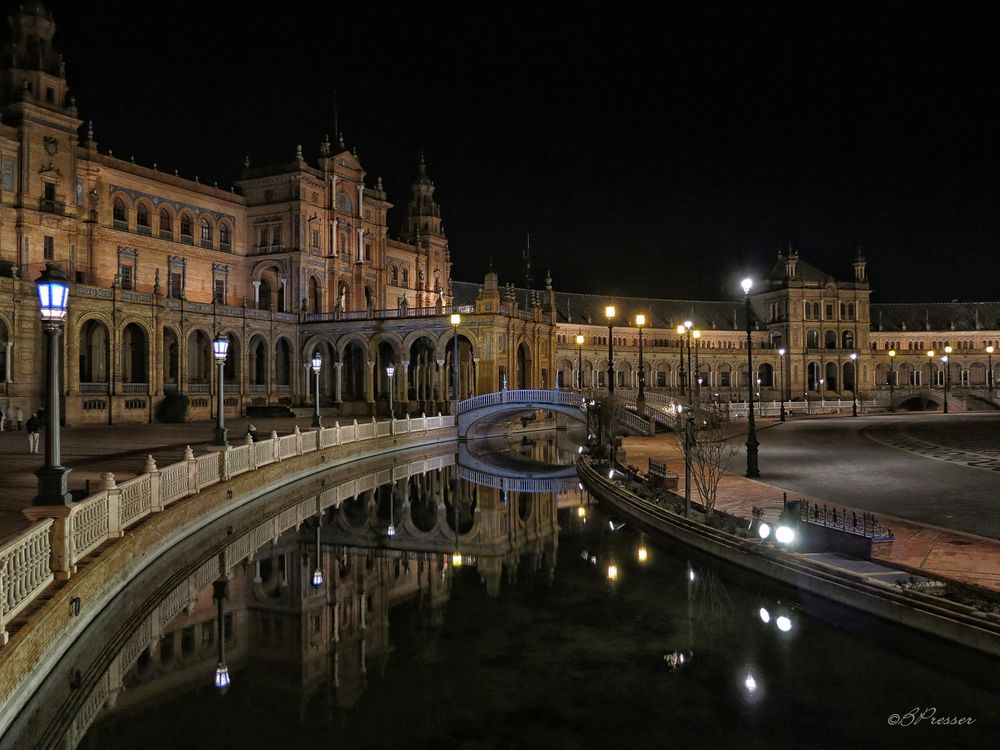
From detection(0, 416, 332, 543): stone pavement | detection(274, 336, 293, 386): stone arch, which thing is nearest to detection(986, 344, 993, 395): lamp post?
detection(274, 336, 293, 386): stone arch

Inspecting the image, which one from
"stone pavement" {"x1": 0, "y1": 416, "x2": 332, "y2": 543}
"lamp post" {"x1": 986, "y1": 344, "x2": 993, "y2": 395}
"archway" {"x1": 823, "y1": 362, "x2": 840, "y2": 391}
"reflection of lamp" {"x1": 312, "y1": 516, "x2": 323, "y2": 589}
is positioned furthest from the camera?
"archway" {"x1": 823, "y1": 362, "x2": 840, "y2": 391}

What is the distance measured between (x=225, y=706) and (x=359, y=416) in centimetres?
4592

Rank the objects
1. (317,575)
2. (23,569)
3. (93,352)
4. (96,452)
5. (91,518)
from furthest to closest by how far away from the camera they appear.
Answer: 1. (93,352)
2. (96,452)
3. (317,575)
4. (91,518)
5. (23,569)

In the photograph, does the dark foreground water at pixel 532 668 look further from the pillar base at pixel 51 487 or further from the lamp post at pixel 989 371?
the lamp post at pixel 989 371

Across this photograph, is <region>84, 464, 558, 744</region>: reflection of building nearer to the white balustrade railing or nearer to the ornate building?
the white balustrade railing

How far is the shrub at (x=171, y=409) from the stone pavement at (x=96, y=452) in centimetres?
99

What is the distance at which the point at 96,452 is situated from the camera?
89.1ft

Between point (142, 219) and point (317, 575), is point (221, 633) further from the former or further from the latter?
point (142, 219)

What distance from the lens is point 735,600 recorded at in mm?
14398

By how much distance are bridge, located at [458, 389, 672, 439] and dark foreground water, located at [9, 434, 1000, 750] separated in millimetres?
29710

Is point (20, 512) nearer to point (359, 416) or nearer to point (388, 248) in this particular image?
point (359, 416)

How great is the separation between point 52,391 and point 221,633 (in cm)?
465

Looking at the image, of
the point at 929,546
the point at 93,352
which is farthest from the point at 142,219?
the point at 929,546

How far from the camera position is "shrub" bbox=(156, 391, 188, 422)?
4678 centimetres
